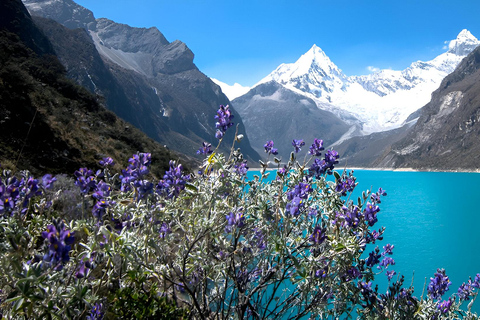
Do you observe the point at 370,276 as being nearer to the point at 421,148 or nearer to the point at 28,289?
the point at 28,289

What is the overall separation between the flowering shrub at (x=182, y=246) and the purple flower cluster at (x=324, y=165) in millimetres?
11

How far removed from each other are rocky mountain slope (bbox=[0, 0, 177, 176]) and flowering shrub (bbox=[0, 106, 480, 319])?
204cm

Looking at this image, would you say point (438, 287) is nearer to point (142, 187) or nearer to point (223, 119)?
point (223, 119)

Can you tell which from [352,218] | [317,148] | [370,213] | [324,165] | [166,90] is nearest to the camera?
[352,218]

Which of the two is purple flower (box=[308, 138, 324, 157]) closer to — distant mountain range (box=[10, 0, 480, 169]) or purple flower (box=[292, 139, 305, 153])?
purple flower (box=[292, 139, 305, 153])

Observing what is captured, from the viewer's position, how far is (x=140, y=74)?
5413 inches

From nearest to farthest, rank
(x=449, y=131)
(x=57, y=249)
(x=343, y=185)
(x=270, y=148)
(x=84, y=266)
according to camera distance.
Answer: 1. (x=57, y=249)
2. (x=84, y=266)
3. (x=343, y=185)
4. (x=270, y=148)
5. (x=449, y=131)

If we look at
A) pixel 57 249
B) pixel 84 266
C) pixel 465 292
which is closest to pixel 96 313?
pixel 84 266

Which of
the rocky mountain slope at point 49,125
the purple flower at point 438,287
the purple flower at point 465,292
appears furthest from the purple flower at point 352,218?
the rocky mountain slope at point 49,125

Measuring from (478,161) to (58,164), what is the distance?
11681cm

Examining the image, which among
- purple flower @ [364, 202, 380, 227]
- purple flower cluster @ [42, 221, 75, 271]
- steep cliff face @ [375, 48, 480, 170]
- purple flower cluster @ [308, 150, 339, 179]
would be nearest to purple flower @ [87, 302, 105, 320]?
purple flower cluster @ [42, 221, 75, 271]

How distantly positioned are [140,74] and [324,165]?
487 ft

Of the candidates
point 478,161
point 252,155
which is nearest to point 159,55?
Answer: point 252,155

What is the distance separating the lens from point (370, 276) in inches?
98.3
